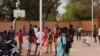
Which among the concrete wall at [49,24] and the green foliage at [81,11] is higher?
the green foliage at [81,11]

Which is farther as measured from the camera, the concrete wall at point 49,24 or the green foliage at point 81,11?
the green foliage at point 81,11

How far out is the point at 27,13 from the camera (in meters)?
72.1

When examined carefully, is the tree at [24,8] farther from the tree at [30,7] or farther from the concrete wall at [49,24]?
the concrete wall at [49,24]

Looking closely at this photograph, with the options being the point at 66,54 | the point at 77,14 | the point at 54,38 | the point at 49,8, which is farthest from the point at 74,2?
the point at 66,54

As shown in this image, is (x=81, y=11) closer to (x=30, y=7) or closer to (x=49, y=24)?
(x=30, y=7)

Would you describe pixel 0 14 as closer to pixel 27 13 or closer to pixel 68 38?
pixel 27 13

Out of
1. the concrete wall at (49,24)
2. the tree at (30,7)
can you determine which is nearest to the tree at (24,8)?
the tree at (30,7)

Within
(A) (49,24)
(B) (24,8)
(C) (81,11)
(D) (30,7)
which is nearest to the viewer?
(A) (49,24)

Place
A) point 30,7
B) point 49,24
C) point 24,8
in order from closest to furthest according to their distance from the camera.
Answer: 1. point 49,24
2. point 24,8
3. point 30,7

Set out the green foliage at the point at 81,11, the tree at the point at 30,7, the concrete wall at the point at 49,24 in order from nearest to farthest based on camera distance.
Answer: the concrete wall at the point at 49,24, the tree at the point at 30,7, the green foliage at the point at 81,11

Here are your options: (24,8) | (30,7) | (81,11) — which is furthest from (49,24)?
(81,11)

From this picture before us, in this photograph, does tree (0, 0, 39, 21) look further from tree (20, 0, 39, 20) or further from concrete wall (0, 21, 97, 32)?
concrete wall (0, 21, 97, 32)

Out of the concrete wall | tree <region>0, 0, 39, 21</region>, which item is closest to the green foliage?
the concrete wall

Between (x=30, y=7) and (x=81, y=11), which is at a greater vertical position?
(x=30, y=7)
